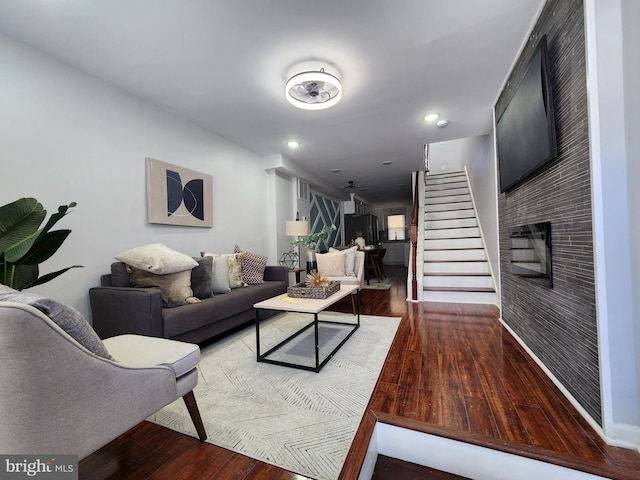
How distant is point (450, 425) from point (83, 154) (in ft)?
10.7

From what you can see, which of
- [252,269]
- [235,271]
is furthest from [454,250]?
[235,271]

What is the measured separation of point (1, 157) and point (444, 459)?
10.7 feet

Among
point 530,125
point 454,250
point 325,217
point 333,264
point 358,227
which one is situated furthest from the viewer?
point 358,227

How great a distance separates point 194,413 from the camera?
130 centimetres

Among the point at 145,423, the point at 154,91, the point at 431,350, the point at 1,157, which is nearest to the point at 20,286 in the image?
the point at 1,157

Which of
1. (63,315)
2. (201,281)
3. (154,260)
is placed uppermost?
(154,260)

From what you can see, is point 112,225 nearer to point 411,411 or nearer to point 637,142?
point 411,411

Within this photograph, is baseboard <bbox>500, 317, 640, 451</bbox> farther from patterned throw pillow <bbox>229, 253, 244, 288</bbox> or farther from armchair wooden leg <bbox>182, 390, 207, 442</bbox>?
patterned throw pillow <bbox>229, 253, 244, 288</bbox>

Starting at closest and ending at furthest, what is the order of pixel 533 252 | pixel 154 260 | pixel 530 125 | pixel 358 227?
pixel 530 125 → pixel 533 252 → pixel 154 260 → pixel 358 227

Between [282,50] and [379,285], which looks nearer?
[282,50]

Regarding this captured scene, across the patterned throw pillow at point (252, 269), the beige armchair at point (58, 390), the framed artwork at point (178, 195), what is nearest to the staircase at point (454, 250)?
the patterned throw pillow at point (252, 269)

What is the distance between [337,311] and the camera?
3.67 meters

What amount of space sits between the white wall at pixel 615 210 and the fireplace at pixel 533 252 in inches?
19.7

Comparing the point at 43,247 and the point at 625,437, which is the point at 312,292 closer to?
the point at 43,247
